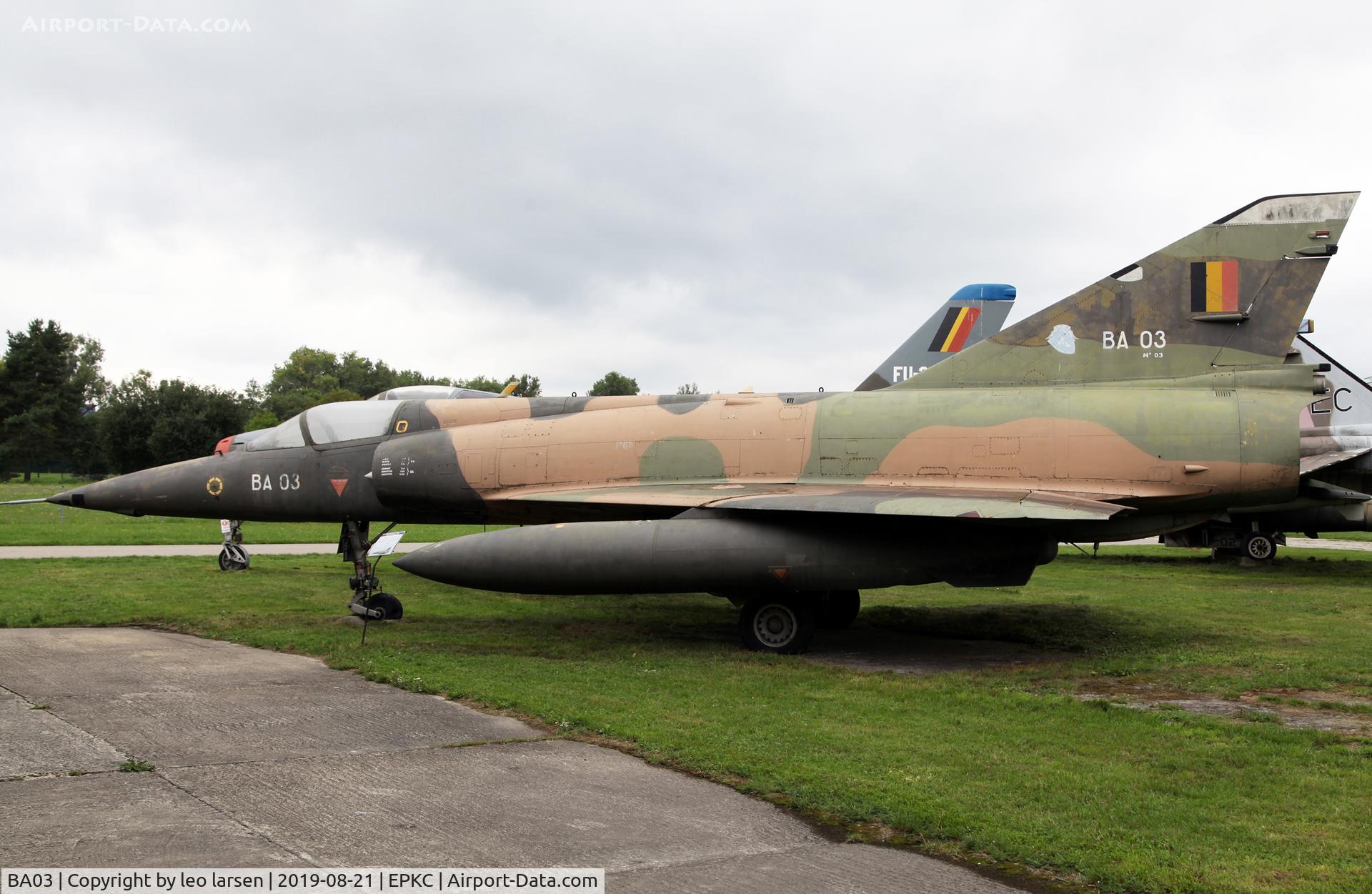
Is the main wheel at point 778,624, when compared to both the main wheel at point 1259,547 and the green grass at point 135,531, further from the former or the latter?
the main wheel at point 1259,547

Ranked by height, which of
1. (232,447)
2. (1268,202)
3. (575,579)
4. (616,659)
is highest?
(1268,202)

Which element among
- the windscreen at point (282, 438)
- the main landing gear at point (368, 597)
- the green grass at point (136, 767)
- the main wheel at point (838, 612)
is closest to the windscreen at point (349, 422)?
the windscreen at point (282, 438)

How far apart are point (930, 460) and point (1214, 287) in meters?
3.51

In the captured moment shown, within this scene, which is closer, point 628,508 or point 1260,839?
point 1260,839

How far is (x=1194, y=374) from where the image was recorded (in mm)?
10602

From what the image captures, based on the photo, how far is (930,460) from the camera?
10.6 metres

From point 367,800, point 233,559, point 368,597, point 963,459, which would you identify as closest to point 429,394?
point 368,597

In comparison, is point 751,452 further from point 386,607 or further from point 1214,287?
point 1214,287

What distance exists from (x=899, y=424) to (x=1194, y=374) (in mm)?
3088

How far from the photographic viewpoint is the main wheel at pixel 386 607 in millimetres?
11797

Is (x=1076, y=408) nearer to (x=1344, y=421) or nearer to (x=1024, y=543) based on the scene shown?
(x=1024, y=543)

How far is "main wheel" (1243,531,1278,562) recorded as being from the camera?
21.0m

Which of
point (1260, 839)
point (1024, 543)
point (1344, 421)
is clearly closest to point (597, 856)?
point (1260, 839)

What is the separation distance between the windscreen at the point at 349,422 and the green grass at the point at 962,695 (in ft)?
7.22
